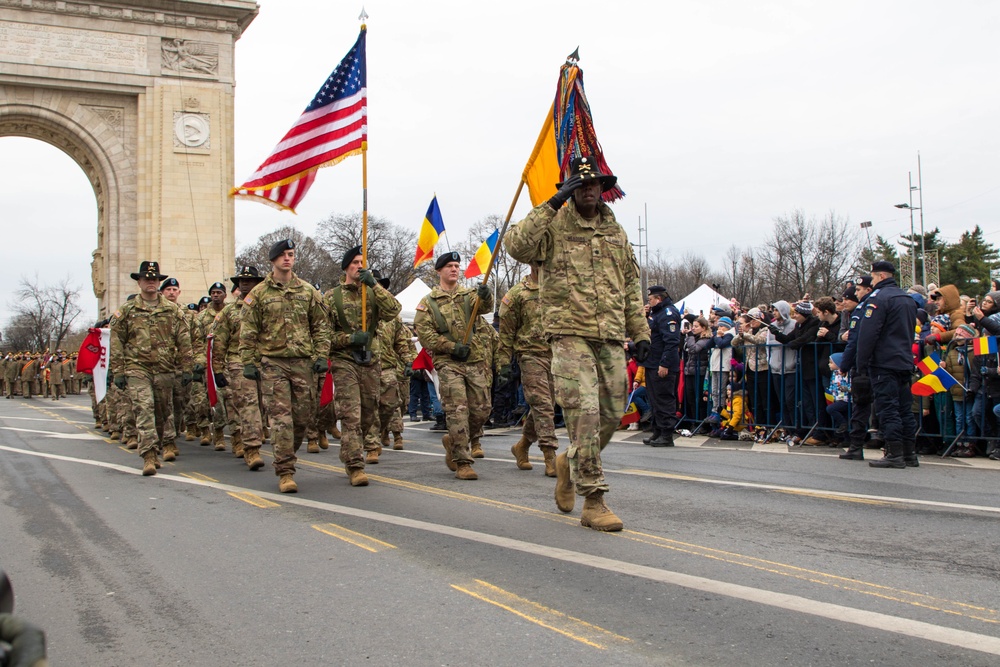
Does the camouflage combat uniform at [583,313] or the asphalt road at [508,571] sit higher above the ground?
the camouflage combat uniform at [583,313]

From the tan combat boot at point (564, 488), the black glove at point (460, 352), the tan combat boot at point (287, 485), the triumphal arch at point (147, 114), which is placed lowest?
the tan combat boot at point (287, 485)

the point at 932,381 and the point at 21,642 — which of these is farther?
the point at 932,381

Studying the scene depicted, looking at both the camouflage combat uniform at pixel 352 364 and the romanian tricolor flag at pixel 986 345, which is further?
the romanian tricolor flag at pixel 986 345

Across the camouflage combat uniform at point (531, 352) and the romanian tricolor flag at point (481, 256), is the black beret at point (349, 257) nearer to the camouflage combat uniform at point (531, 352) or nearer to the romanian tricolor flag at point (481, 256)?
the camouflage combat uniform at point (531, 352)

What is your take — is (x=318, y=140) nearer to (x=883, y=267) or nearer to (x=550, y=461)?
(x=550, y=461)

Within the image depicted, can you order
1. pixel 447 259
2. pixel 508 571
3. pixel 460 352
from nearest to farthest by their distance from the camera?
pixel 508 571, pixel 460 352, pixel 447 259

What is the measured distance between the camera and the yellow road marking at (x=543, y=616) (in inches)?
154

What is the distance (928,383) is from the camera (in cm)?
1091

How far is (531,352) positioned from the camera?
970 cm

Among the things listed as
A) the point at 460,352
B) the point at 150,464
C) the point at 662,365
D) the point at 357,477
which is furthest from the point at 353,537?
the point at 662,365

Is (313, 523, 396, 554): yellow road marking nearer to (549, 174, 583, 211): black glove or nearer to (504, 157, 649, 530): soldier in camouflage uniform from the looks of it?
(504, 157, 649, 530): soldier in camouflage uniform

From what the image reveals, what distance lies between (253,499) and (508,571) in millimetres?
3601

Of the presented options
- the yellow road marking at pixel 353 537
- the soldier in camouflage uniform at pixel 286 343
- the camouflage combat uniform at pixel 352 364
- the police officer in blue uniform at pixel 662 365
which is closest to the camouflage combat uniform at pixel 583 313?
the yellow road marking at pixel 353 537

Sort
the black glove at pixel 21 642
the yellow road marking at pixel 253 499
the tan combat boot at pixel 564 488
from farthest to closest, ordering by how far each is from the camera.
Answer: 1. the yellow road marking at pixel 253 499
2. the tan combat boot at pixel 564 488
3. the black glove at pixel 21 642
